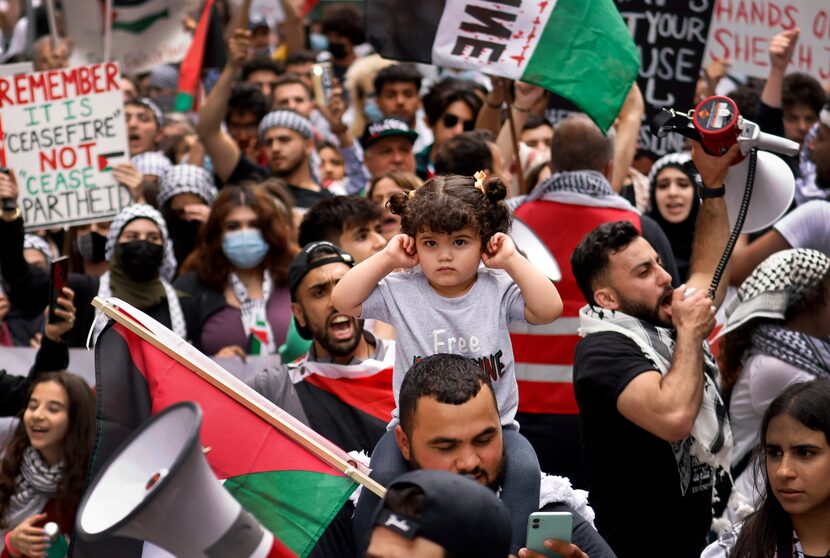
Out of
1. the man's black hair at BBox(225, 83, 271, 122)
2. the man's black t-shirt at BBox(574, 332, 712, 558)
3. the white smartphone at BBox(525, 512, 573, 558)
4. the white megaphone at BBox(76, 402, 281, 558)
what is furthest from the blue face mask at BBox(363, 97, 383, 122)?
the white megaphone at BBox(76, 402, 281, 558)

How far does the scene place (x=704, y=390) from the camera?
521 cm

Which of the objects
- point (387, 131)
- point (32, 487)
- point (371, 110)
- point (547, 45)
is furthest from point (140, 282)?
point (371, 110)

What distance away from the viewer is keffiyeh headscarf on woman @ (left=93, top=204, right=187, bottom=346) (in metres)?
7.51

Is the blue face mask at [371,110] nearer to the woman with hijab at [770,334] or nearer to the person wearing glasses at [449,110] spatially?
the person wearing glasses at [449,110]

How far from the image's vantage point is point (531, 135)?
31.6 feet

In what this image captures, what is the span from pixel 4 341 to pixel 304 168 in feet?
7.22

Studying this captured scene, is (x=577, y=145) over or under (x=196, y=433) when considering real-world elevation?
under

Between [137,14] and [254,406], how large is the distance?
919 centimetres

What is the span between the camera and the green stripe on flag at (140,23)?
1284cm

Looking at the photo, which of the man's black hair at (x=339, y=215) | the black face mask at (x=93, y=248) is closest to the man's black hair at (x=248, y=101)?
the black face mask at (x=93, y=248)

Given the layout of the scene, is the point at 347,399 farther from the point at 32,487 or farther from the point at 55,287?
the point at 32,487

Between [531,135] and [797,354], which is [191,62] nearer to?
[531,135]

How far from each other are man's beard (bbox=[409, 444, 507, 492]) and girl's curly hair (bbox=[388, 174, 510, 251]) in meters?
0.69

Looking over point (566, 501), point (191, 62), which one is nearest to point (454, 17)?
point (566, 501)
